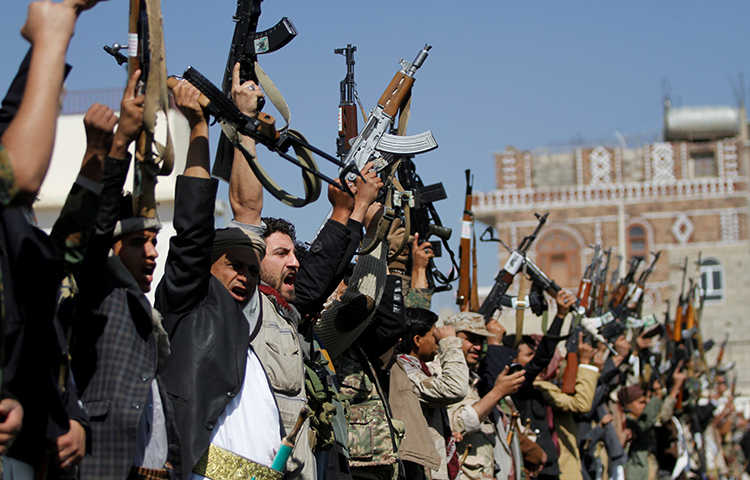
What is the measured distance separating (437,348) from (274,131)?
11.2 ft

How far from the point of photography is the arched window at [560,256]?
4594 centimetres

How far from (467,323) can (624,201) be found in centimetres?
4109

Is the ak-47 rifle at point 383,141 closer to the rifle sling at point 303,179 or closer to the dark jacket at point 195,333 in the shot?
the rifle sling at point 303,179

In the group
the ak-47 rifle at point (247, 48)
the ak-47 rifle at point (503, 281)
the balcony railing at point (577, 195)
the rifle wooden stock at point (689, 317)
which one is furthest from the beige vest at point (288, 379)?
the balcony railing at point (577, 195)

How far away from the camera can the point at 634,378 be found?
619 inches

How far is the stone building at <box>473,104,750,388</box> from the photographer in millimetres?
45344

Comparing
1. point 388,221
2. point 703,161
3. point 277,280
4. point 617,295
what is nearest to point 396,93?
point 388,221

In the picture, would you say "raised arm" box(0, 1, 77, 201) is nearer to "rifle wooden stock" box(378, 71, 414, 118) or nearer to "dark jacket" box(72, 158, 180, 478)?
"dark jacket" box(72, 158, 180, 478)

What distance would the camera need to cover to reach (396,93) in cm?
561

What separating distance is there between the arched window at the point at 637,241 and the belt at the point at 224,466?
146 feet

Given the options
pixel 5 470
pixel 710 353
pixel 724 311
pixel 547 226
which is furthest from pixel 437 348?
pixel 547 226

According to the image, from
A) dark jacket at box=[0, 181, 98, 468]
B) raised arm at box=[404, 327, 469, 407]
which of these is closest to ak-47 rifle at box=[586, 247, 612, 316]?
raised arm at box=[404, 327, 469, 407]

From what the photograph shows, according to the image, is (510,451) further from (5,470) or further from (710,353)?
(710,353)

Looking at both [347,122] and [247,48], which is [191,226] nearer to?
[247,48]
